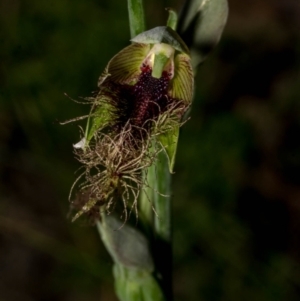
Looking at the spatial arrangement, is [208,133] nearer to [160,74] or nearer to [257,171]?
[257,171]

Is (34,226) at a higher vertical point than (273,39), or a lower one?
lower

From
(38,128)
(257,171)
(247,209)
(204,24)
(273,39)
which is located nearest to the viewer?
(204,24)

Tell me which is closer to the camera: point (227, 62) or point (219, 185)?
point (219, 185)

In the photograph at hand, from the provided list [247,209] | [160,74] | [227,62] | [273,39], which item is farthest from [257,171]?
[160,74]

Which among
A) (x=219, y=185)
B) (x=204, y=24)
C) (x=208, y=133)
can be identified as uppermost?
(x=204, y=24)

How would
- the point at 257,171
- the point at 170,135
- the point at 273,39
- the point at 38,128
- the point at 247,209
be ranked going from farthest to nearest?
1. the point at 273,39
2. the point at 257,171
3. the point at 247,209
4. the point at 38,128
5. the point at 170,135

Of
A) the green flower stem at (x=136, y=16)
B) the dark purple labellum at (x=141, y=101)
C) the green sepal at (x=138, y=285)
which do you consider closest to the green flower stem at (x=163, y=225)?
the green sepal at (x=138, y=285)

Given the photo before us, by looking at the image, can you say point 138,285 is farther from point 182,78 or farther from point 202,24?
point 202,24
